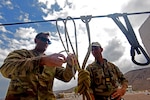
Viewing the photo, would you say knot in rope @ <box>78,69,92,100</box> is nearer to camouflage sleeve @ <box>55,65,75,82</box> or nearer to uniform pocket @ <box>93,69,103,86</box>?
camouflage sleeve @ <box>55,65,75,82</box>

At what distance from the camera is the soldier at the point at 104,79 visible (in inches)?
157

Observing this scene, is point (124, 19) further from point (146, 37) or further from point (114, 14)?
point (146, 37)

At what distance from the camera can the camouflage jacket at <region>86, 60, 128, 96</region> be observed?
398 centimetres

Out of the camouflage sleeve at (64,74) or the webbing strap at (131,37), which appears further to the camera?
the camouflage sleeve at (64,74)

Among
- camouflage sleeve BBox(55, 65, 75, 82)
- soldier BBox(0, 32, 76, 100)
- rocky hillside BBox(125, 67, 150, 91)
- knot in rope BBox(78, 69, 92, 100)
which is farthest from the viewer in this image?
rocky hillside BBox(125, 67, 150, 91)

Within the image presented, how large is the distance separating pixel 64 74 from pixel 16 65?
2.39 feet

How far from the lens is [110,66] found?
166 inches

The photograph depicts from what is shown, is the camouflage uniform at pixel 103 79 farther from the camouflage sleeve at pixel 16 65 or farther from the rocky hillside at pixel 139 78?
the rocky hillside at pixel 139 78

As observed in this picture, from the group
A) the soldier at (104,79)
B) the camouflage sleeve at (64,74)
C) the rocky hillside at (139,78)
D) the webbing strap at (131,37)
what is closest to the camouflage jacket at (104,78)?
the soldier at (104,79)

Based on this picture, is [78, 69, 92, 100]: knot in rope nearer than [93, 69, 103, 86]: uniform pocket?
Yes

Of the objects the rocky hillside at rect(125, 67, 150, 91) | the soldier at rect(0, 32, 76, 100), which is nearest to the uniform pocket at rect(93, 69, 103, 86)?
the soldier at rect(0, 32, 76, 100)

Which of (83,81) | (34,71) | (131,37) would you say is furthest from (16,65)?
(131,37)

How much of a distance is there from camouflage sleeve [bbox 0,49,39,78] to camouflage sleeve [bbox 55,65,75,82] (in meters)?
0.53

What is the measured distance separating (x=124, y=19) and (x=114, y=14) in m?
0.12
